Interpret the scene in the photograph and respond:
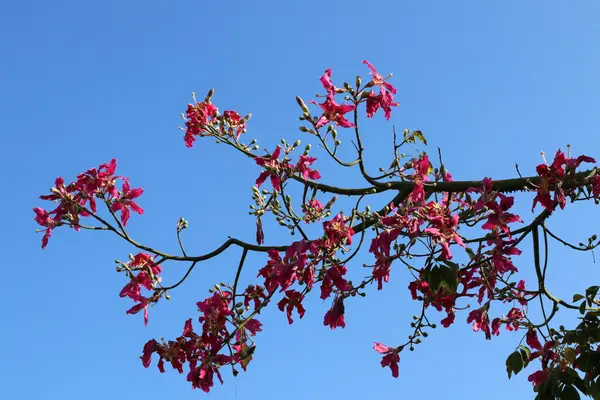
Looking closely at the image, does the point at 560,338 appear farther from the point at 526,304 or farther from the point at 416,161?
the point at 416,161

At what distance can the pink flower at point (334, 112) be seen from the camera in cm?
298

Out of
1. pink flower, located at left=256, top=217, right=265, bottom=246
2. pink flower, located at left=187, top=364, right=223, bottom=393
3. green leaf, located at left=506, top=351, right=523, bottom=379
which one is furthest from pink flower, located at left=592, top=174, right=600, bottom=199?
pink flower, located at left=187, top=364, right=223, bottom=393

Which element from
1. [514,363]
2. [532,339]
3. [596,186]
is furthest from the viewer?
[532,339]

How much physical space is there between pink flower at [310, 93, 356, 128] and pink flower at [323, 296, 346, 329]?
68cm

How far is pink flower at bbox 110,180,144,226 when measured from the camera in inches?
126

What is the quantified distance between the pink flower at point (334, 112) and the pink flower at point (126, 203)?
851mm

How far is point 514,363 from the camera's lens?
125 inches

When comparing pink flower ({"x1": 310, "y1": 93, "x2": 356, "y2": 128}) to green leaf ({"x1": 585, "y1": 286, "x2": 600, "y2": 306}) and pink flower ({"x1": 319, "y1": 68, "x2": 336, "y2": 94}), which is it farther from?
green leaf ({"x1": 585, "y1": 286, "x2": 600, "y2": 306})

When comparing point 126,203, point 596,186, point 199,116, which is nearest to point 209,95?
point 199,116

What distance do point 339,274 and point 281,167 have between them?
47cm

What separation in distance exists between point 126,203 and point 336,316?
1.02m

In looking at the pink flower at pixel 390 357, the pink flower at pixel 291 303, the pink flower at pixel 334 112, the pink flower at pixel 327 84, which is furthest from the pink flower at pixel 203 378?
the pink flower at pixel 327 84

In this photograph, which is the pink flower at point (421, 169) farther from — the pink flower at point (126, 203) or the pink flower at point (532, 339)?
the pink flower at point (126, 203)

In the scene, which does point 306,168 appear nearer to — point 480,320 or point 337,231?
point 337,231
